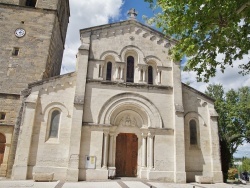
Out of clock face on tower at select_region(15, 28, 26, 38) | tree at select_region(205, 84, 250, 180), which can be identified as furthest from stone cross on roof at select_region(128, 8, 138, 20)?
tree at select_region(205, 84, 250, 180)

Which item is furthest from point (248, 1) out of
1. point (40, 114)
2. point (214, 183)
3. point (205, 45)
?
point (40, 114)

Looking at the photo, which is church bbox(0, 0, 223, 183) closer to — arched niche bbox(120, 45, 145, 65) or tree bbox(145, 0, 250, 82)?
arched niche bbox(120, 45, 145, 65)

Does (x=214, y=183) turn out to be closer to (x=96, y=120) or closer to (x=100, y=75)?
(x=96, y=120)

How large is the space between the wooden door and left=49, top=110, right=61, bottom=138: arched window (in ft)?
14.5

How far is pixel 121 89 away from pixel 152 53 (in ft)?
13.3

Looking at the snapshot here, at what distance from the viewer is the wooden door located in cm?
1548

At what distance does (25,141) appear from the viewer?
13570mm

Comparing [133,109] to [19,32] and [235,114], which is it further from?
[235,114]

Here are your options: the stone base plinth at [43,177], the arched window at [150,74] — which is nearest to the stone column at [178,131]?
the arched window at [150,74]

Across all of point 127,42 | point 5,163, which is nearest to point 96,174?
→ point 5,163

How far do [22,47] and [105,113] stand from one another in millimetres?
9462

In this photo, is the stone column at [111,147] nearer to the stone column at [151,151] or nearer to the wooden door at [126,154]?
the wooden door at [126,154]

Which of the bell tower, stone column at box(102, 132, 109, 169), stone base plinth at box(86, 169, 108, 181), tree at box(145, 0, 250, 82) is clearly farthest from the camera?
the bell tower

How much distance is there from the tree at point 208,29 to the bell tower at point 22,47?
11421 millimetres
